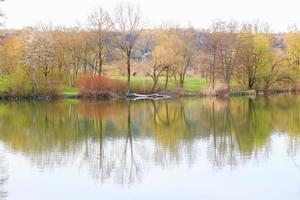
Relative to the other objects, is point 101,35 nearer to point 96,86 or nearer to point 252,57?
point 96,86

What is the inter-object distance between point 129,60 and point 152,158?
40.4 m

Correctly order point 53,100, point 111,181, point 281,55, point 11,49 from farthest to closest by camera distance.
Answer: point 281,55 → point 11,49 → point 53,100 → point 111,181

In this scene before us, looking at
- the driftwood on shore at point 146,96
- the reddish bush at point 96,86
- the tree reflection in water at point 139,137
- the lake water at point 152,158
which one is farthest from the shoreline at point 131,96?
the lake water at point 152,158

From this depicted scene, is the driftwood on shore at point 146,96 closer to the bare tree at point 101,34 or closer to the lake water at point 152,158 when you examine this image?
the bare tree at point 101,34

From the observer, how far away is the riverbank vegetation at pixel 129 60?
57.6 m

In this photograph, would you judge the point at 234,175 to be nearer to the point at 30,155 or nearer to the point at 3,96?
the point at 30,155

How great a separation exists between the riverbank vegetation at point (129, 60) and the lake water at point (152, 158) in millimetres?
24372

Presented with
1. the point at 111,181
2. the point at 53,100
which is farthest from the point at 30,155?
the point at 53,100

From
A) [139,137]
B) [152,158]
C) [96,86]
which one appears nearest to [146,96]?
[96,86]

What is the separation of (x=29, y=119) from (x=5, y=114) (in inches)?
176

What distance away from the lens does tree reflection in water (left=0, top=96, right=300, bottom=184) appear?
18.8 meters

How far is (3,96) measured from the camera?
56.4 metres

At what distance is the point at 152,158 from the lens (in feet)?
63.4

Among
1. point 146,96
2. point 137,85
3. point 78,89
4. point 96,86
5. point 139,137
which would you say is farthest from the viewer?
point 137,85
